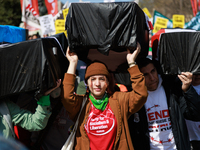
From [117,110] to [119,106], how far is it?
0.16ft

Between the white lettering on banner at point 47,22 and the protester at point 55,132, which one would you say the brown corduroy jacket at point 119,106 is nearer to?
the protester at point 55,132

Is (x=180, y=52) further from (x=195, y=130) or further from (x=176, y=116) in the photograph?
(x=195, y=130)

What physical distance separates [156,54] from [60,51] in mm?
1109

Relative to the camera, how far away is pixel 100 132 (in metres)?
1.98

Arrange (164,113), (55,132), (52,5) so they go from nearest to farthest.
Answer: (164,113)
(55,132)
(52,5)

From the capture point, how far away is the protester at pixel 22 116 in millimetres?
1958

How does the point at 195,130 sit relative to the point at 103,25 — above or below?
below

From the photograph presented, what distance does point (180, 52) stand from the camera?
2186 millimetres

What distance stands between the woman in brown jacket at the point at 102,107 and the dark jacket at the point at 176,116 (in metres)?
0.37

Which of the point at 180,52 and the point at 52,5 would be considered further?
the point at 52,5

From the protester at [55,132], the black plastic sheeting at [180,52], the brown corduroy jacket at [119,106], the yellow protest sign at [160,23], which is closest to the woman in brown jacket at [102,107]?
the brown corduroy jacket at [119,106]

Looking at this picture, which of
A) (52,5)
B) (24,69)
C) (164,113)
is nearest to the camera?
(24,69)

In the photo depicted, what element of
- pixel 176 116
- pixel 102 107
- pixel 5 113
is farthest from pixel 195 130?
pixel 5 113

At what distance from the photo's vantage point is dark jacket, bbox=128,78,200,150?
2.14 m
